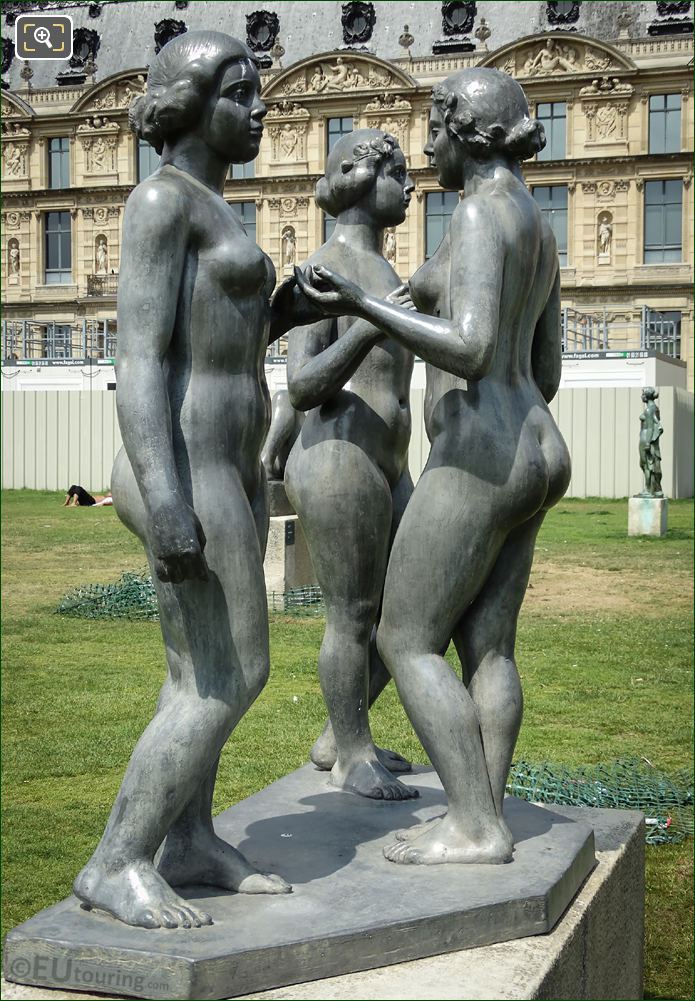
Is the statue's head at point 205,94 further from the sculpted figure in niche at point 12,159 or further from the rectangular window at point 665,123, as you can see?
the sculpted figure in niche at point 12,159

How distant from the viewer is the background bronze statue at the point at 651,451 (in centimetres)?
1734

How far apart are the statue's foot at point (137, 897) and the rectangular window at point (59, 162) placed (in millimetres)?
42371

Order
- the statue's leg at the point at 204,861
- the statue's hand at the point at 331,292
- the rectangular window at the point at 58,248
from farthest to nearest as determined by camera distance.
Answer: the rectangular window at the point at 58,248, the statue's hand at the point at 331,292, the statue's leg at the point at 204,861

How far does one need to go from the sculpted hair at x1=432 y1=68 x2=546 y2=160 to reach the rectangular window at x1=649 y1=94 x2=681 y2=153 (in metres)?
38.1

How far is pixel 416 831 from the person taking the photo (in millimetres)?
3354

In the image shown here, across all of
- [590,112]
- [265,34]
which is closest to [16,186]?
[265,34]

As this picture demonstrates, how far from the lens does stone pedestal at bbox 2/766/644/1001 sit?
263 centimetres

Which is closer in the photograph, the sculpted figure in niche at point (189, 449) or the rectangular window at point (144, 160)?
the sculpted figure in niche at point (189, 449)

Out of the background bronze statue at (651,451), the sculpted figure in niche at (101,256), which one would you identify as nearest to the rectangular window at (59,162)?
the sculpted figure in niche at (101,256)

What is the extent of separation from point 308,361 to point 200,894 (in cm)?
164

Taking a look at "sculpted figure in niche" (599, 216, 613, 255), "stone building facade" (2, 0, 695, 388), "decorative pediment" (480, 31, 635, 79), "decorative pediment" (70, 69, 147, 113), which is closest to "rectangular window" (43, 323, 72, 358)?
"stone building facade" (2, 0, 695, 388)

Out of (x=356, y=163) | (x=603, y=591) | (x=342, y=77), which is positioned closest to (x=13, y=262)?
(x=342, y=77)

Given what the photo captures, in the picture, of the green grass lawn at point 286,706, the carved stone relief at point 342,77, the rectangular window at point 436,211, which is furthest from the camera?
the carved stone relief at point 342,77

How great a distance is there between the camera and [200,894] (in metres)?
2.98
